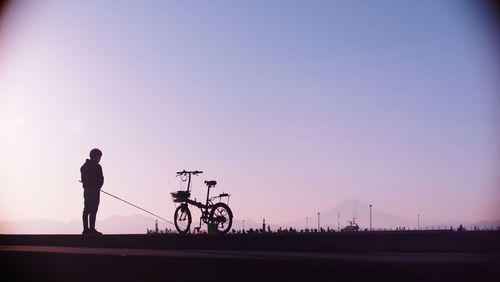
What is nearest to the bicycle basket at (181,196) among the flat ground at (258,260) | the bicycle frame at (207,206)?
the bicycle frame at (207,206)

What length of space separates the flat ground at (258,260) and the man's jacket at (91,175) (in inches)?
147

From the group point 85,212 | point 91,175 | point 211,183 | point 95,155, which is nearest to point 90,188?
point 91,175

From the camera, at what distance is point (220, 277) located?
6.39 metres

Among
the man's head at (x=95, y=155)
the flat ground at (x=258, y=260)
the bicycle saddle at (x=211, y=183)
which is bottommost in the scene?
the flat ground at (x=258, y=260)

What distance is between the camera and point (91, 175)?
17141 mm

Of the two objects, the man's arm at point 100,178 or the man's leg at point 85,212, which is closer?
the man's leg at point 85,212

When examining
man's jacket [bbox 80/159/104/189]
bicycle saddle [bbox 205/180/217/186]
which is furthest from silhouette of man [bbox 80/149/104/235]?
bicycle saddle [bbox 205/180/217/186]

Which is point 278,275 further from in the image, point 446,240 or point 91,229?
point 91,229

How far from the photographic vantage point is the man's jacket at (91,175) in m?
17.1

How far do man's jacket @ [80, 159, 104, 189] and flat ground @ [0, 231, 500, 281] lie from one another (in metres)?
3.73

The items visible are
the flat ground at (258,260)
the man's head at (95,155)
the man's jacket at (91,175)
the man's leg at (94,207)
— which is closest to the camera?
the flat ground at (258,260)

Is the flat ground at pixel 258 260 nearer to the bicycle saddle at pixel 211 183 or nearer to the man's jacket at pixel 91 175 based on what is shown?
the man's jacket at pixel 91 175

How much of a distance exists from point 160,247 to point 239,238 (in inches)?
64.9

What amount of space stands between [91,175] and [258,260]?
38.0 ft
